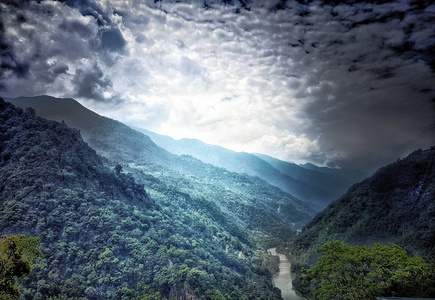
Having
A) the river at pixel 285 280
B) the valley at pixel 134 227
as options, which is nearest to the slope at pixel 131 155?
the valley at pixel 134 227

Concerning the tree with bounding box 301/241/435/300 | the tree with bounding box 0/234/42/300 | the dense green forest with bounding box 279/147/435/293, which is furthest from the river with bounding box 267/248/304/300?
the tree with bounding box 0/234/42/300

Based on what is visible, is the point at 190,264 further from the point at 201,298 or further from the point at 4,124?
the point at 4,124

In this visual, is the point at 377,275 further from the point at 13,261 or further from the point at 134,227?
the point at 134,227

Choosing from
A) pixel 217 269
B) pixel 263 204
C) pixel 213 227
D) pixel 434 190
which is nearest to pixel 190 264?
pixel 217 269

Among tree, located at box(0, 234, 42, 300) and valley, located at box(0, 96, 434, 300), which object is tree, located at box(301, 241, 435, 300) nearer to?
valley, located at box(0, 96, 434, 300)

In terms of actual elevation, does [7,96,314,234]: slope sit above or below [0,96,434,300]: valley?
above

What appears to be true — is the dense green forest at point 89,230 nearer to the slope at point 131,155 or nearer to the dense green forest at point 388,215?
the dense green forest at point 388,215
